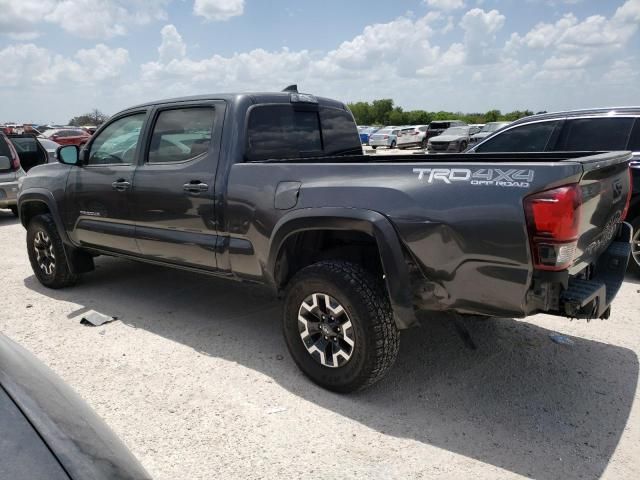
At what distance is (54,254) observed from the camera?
561 cm

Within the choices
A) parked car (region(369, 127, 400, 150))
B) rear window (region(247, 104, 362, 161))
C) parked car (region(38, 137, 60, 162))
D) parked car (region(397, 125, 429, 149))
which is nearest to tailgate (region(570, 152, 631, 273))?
rear window (region(247, 104, 362, 161))

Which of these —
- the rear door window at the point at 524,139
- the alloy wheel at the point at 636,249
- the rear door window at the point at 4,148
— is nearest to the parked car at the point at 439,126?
the rear door window at the point at 4,148

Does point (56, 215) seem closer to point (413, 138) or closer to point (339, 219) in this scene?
point (339, 219)

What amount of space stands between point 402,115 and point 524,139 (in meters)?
67.5

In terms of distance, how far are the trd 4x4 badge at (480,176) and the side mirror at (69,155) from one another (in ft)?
11.8

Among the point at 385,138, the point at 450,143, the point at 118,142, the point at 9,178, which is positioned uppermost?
the point at 118,142

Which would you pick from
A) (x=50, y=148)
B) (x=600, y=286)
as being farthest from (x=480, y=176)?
(x=50, y=148)

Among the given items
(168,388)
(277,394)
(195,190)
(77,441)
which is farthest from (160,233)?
(77,441)

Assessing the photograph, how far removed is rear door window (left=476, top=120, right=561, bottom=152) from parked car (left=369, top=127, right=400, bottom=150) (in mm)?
A: 29854

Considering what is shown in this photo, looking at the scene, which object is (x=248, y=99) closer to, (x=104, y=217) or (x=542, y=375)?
(x=104, y=217)

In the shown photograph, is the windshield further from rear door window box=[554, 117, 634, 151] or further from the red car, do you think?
rear door window box=[554, 117, 634, 151]

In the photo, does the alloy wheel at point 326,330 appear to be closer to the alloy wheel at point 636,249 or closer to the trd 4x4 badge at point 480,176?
the trd 4x4 badge at point 480,176

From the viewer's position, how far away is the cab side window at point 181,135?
4141mm

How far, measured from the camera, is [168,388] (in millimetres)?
3541
